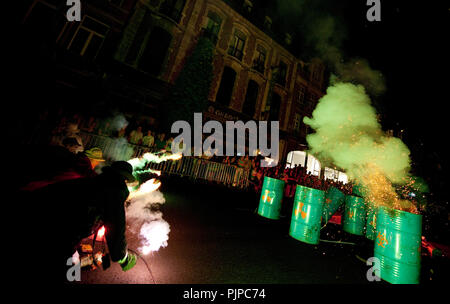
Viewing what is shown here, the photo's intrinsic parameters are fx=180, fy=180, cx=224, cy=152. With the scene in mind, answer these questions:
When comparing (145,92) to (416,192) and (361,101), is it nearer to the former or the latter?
(361,101)

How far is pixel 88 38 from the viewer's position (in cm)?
1135

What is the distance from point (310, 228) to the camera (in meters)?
3.90

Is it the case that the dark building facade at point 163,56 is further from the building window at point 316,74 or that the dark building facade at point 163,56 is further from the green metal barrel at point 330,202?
the green metal barrel at point 330,202

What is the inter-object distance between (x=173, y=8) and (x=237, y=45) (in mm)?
5933

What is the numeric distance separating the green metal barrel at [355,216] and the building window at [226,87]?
1282cm

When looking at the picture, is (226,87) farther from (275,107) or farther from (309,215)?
(309,215)

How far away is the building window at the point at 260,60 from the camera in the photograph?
1747 cm

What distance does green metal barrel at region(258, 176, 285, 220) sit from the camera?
484 centimetres

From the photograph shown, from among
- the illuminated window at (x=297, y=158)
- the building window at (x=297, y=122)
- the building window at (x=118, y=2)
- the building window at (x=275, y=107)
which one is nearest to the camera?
the building window at (x=118, y=2)

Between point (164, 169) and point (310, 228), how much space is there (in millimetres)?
5298

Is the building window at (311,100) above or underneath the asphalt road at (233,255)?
above

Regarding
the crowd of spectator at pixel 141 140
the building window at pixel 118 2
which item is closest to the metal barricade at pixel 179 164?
the crowd of spectator at pixel 141 140

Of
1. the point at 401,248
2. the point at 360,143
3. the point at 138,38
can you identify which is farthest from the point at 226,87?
the point at 401,248

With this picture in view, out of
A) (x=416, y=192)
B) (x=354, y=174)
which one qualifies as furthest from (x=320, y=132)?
(x=416, y=192)
